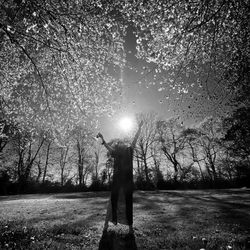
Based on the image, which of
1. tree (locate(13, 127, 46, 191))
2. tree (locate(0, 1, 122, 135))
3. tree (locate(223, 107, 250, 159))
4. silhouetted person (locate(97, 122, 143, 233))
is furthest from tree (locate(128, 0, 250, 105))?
tree (locate(13, 127, 46, 191))

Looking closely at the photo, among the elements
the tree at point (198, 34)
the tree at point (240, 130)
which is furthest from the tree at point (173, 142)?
the tree at point (198, 34)

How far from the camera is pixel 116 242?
4043 millimetres

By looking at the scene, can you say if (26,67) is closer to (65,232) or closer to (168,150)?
(65,232)

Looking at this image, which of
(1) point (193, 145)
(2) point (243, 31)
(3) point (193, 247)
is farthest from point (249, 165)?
(3) point (193, 247)

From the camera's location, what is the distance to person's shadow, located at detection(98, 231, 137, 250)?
3823 millimetres

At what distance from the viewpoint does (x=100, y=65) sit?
7.35m

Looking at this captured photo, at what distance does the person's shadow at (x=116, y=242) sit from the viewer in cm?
382

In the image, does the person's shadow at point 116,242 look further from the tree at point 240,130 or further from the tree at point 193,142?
the tree at point 193,142

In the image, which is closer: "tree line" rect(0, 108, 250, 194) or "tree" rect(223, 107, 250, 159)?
"tree" rect(223, 107, 250, 159)

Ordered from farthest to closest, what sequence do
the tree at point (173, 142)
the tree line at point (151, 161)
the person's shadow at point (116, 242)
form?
the tree at point (173, 142), the tree line at point (151, 161), the person's shadow at point (116, 242)

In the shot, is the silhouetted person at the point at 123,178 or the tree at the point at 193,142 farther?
the tree at the point at 193,142

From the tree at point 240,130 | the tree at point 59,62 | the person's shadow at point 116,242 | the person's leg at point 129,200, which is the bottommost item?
the person's shadow at point 116,242

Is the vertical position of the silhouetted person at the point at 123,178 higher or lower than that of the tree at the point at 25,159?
lower

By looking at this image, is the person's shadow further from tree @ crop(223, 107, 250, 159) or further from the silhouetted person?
tree @ crop(223, 107, 250, 159)
